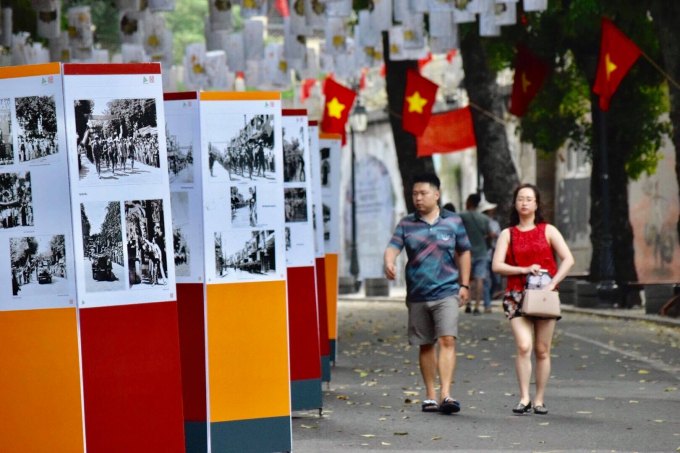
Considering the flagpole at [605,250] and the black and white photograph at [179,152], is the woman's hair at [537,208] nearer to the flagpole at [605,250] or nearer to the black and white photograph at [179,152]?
the black and white photograph at [179,152]

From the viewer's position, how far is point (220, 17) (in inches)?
914

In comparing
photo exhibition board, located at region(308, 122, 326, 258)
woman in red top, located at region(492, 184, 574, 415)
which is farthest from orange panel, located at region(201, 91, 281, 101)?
photo exhibition board, located at region(308, 122, 326, 258)

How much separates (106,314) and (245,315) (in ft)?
4.79

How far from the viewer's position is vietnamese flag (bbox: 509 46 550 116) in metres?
26.6

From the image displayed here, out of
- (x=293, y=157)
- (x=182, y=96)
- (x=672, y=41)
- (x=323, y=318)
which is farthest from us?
(x=672, y=41)

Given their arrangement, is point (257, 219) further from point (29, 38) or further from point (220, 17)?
point (29, 38)

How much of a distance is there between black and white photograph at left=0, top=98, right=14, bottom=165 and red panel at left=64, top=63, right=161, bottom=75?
0.36 meters

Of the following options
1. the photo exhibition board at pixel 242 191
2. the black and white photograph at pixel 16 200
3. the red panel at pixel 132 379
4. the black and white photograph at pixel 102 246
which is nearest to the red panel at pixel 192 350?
the photo exhibition board at pixel 242 191

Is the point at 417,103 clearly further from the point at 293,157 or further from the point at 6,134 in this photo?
the point at 6,134

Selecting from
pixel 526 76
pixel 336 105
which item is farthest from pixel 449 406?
pixel 336 105

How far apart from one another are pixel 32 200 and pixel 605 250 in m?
19.9

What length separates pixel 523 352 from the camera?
437 inches

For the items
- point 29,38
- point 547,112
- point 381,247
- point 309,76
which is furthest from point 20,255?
point 381,247

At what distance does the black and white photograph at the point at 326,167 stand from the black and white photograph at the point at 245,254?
631 cm
